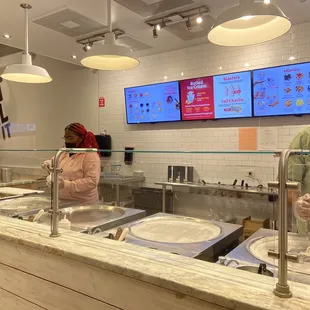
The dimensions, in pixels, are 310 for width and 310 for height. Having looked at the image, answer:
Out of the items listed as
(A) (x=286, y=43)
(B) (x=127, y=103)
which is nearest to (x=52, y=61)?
(B) (x=127, y=103)

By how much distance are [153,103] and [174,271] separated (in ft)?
13.7

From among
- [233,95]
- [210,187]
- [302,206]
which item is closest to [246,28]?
[210,187]

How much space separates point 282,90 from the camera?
3.89 meters

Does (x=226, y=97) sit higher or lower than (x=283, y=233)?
higher

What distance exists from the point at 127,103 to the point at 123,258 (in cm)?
436

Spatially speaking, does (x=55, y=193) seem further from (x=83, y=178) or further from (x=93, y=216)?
(x=83, y=178)

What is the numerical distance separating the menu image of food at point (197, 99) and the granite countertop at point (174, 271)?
11.3 ft

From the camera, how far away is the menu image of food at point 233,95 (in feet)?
13.7

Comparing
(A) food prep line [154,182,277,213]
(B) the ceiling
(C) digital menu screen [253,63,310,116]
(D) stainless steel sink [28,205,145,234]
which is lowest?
(D) stainless steel sink [28,205,145,234]

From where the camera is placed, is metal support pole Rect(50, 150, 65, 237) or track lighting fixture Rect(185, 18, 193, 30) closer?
metal support pole Rect(50, 150, 65, 237)

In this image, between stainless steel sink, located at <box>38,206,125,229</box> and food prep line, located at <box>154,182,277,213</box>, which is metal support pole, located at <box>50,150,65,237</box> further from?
food prep line, located at <box>154,182,277,213</box>

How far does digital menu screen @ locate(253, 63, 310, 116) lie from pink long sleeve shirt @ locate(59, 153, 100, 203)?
276cm

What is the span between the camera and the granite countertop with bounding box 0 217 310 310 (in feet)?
2.88

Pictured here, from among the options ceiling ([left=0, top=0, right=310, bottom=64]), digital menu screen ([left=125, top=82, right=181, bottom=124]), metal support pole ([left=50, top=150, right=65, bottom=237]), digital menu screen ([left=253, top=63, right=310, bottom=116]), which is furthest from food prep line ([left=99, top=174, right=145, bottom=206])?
digital menu screen ([left=125, top=82, right=181, bottom=124])
